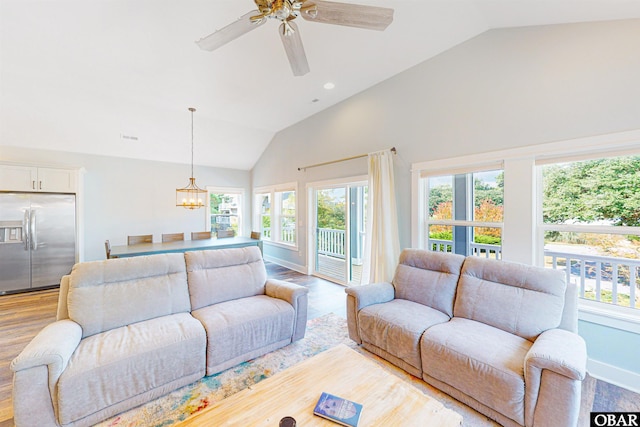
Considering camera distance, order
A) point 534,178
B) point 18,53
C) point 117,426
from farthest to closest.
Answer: point 18,53 → point 534,178 → point 117,426

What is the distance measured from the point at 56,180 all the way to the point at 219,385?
5.11 metres

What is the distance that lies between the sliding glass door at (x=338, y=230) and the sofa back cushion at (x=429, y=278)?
1.92 metres

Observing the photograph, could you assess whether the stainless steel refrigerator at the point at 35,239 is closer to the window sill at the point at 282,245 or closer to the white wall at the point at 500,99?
the window sill at the point at 282,245

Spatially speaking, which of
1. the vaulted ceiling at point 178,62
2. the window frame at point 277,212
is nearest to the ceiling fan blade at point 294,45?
the vaulted ceiling at point 178,62

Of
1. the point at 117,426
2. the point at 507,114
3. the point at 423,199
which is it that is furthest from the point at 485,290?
the point at 117,426

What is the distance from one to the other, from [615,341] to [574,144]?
5.61 ft

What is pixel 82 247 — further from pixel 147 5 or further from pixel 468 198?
pixel 468 198

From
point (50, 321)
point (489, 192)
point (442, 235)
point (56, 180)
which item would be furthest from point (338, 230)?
point (56, 180)

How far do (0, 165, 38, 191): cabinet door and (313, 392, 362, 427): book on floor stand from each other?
6051mm

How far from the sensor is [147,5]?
2.30 m

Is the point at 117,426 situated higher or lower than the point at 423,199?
lower

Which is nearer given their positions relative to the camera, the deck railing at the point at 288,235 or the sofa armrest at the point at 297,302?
the sofa armrest at the point at 297,302

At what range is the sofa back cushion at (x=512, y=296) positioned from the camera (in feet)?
Answer: 6.38

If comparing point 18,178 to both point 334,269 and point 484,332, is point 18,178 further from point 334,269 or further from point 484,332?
point 484,332
